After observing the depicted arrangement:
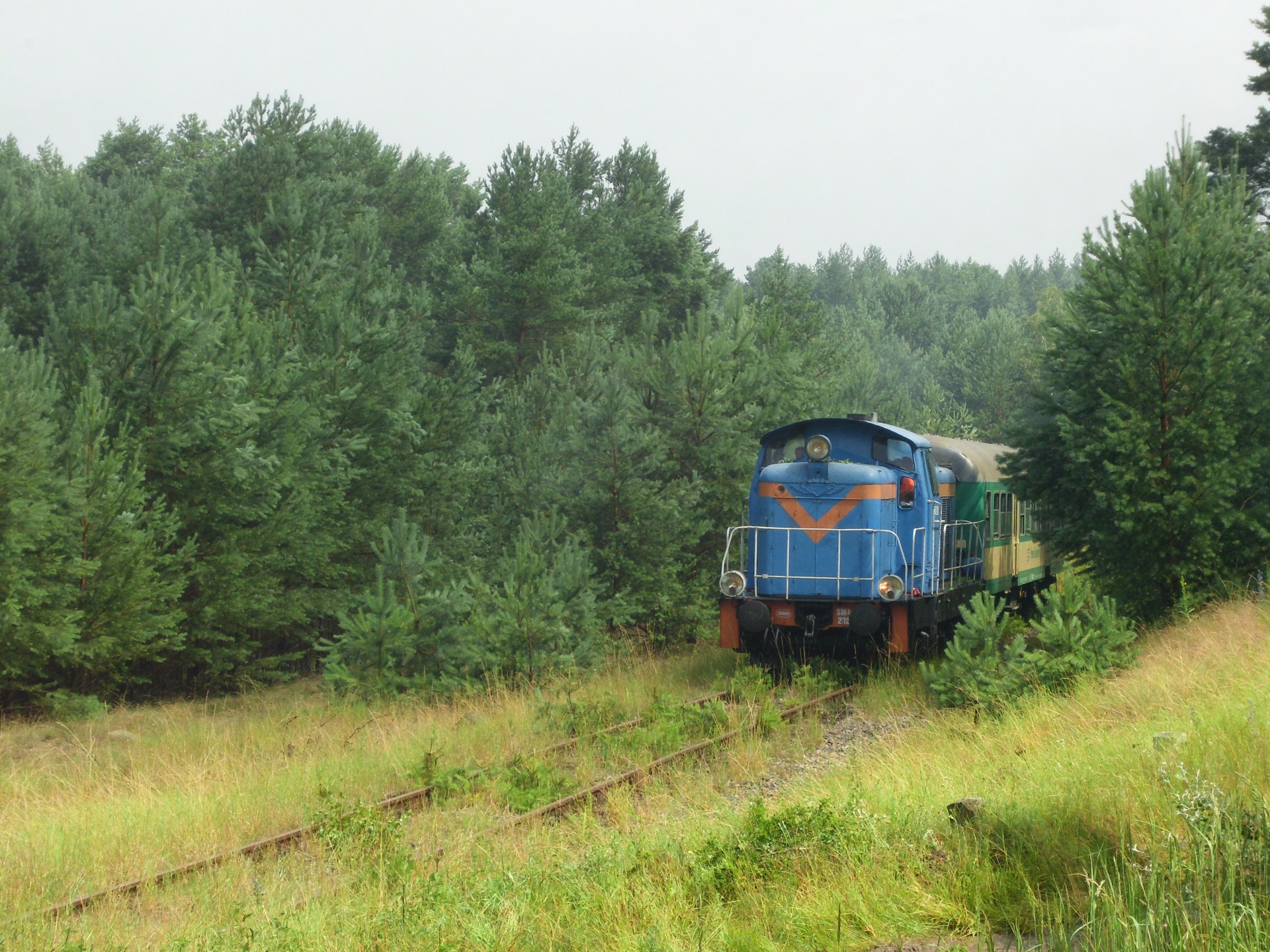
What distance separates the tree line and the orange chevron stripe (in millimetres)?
3316

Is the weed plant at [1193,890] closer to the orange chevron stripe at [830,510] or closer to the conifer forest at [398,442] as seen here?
the orange chevron stripe at [830,510]

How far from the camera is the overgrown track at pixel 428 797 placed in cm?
661

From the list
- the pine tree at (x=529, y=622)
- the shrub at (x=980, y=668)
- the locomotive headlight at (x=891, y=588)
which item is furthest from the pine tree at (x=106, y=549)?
the shrub at (x=980, y=668)

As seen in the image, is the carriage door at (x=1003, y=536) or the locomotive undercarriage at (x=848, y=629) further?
the carriage door at (x=1003, y=536)

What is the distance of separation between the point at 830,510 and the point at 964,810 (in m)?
8.21

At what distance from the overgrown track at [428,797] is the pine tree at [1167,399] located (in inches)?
196

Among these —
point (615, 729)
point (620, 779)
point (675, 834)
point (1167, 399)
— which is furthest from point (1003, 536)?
point (675, 834)

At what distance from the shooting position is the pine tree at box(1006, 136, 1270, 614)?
13812 millimetres

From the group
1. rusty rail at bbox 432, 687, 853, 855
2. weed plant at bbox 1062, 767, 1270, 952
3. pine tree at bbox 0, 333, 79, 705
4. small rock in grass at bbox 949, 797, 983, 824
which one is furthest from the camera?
pine tree at bbox 0, 333, 79, 705

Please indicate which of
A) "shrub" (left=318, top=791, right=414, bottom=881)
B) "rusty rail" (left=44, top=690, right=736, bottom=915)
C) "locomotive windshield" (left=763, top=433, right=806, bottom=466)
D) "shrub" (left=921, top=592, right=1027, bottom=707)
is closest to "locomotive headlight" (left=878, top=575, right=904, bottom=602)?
"shrub" (left=921, top=592, right=1027, bottom=707)

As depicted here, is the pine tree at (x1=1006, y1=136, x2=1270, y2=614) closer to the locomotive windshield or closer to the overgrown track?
the locomotive windshield

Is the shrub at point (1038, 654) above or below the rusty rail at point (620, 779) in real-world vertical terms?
above

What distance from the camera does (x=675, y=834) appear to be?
7145mm

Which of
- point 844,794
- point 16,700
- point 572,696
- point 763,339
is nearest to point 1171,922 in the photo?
point 844,794
